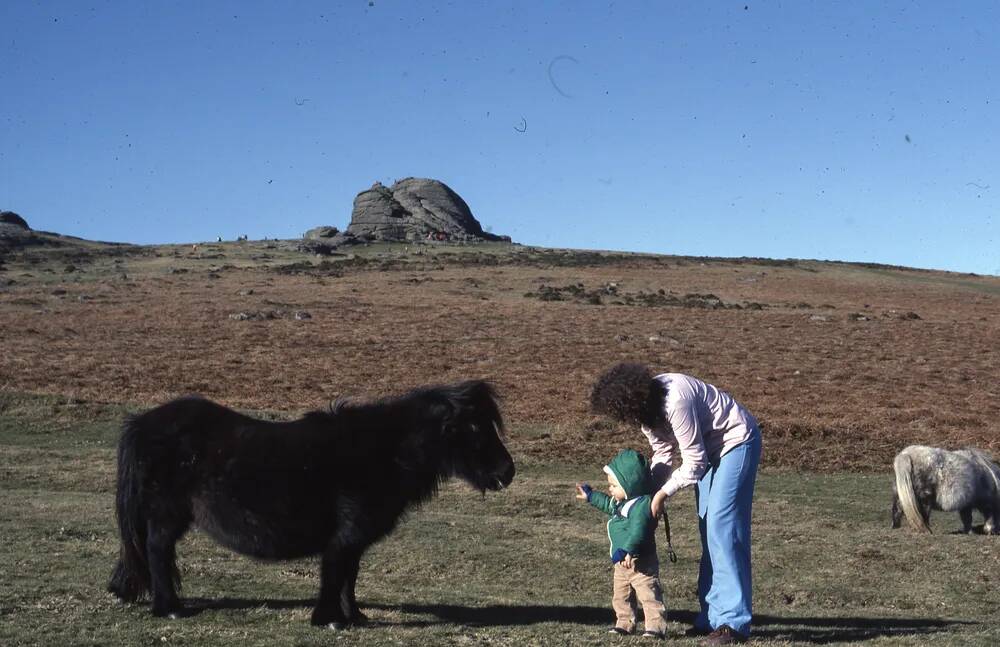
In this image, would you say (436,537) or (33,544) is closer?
(33,544)

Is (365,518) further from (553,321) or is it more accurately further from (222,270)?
(222,270)

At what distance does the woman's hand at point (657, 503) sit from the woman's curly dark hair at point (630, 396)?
0.52 m

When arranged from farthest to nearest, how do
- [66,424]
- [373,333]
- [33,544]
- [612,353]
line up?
[373,333] < [612,353] < [66,424] < [33,544]

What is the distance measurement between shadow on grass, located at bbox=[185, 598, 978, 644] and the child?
0.94 m

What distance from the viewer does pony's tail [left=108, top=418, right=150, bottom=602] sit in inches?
317

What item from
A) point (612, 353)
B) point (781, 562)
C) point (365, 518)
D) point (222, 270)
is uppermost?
point (222, 270)

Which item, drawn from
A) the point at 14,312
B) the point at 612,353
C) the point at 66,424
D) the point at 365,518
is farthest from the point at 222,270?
the point at 365,518

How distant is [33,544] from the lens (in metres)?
11.5

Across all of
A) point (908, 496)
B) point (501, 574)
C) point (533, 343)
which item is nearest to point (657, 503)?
point (501, 574)

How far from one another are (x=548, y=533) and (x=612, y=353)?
71.6 ft

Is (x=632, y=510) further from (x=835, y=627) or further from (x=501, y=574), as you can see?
(x=501, y=574)


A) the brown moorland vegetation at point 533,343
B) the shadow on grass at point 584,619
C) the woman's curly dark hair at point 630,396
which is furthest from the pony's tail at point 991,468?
the woman's curly dark hair at point 630,396

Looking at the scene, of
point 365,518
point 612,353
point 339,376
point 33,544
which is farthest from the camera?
point 612,353

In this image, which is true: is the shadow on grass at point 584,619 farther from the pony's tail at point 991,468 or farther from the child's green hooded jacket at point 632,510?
the pony's tail at point 991,468
